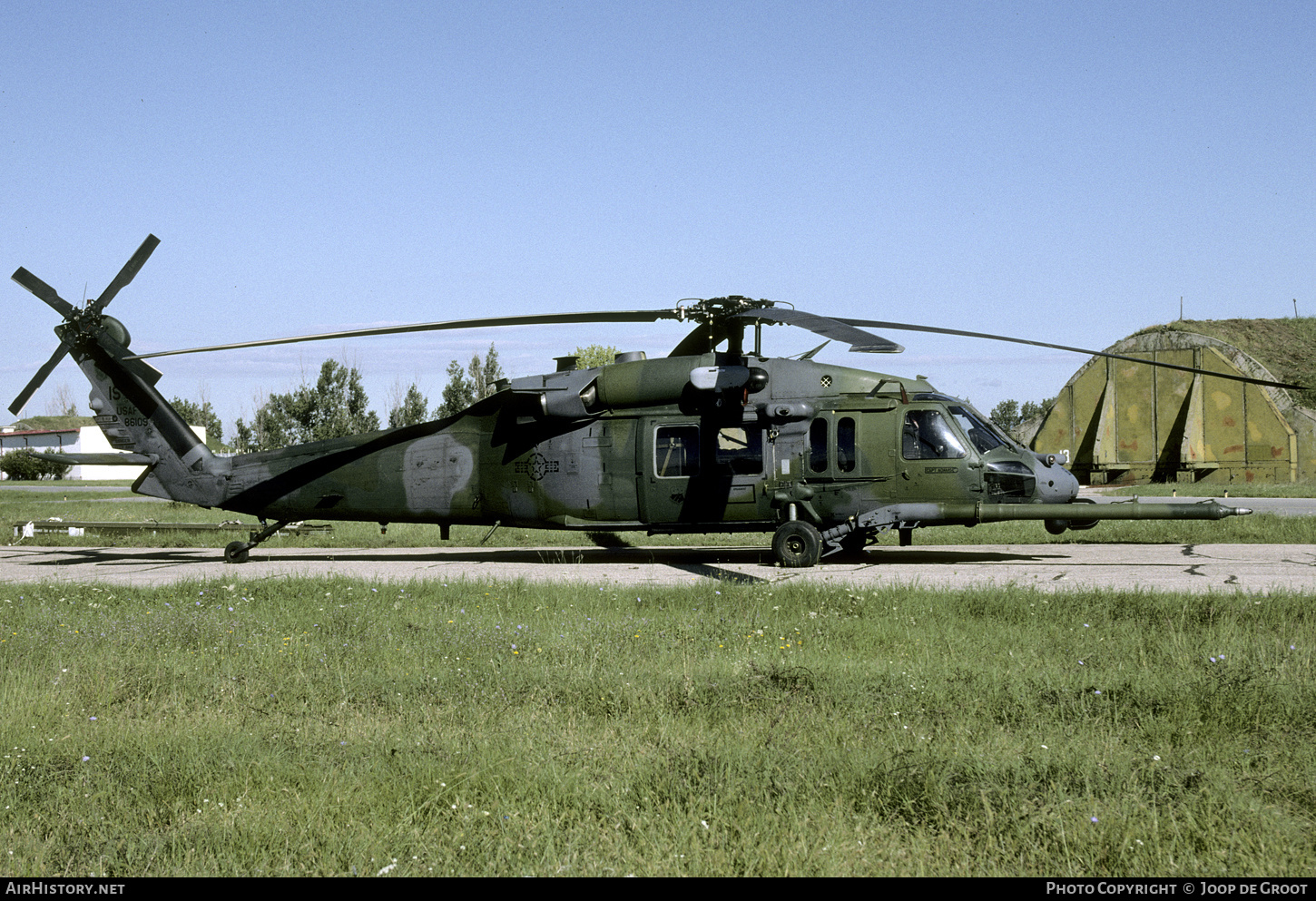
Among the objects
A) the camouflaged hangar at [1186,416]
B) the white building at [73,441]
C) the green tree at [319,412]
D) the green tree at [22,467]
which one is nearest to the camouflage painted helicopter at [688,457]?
the camouflaged hangar at [1186,416]

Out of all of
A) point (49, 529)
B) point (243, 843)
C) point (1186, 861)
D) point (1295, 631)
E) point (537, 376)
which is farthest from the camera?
point (49, 529)

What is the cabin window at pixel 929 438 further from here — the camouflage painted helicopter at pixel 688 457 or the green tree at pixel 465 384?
the green tree at pixel 465 384

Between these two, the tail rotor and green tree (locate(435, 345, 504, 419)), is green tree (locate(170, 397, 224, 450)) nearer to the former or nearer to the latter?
green tree (locate(435, 345, 504, 419))

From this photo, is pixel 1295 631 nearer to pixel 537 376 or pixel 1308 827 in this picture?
pixel 1308 827

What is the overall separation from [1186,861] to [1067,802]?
545 mm

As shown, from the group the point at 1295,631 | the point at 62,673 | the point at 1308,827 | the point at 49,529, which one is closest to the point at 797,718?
the point at 1308,827

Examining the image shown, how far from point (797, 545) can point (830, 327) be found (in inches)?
167

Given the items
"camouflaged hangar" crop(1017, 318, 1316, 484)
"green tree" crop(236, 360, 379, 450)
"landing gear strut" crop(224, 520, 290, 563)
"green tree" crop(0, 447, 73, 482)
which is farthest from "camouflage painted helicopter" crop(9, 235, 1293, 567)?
"green tree" crop(0, 447, 73, 482)

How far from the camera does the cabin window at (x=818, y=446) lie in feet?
46.1

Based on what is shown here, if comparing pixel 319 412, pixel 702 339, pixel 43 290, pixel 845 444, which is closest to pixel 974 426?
pixel 845 444

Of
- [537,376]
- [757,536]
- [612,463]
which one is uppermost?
[537,376]

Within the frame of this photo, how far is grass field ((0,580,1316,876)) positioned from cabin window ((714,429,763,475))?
17.6 feet

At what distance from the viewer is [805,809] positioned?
168 inches

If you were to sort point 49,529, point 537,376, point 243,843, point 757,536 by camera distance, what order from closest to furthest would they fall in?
point 243,843 → point 537,376 → point 757,536 → point 49,529
